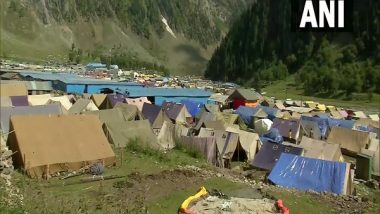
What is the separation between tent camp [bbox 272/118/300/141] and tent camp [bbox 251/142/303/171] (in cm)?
1020

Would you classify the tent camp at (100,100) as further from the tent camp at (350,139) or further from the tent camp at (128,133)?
the tent camp at (350,139)

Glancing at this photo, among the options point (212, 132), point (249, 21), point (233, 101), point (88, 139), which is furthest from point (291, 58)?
point (88, 139)

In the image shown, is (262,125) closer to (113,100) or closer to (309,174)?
(113,100)

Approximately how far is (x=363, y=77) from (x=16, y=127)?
3434 inches

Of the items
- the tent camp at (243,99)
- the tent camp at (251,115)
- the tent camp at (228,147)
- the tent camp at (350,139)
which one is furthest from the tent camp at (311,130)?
the tent camp at (243,99)

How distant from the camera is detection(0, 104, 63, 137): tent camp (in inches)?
870

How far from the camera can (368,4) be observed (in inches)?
4783

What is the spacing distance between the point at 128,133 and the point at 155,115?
1115cm

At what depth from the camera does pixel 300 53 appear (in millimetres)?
127562

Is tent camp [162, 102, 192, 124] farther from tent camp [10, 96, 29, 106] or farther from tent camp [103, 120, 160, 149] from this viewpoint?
tent camp [103, 120, 160, 149]

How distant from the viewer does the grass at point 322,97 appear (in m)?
79.6

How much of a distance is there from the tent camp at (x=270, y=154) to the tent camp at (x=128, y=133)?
4.87 metres

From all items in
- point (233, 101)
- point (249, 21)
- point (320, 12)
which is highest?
point (249, 21)

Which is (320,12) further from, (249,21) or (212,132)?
(249,21)
